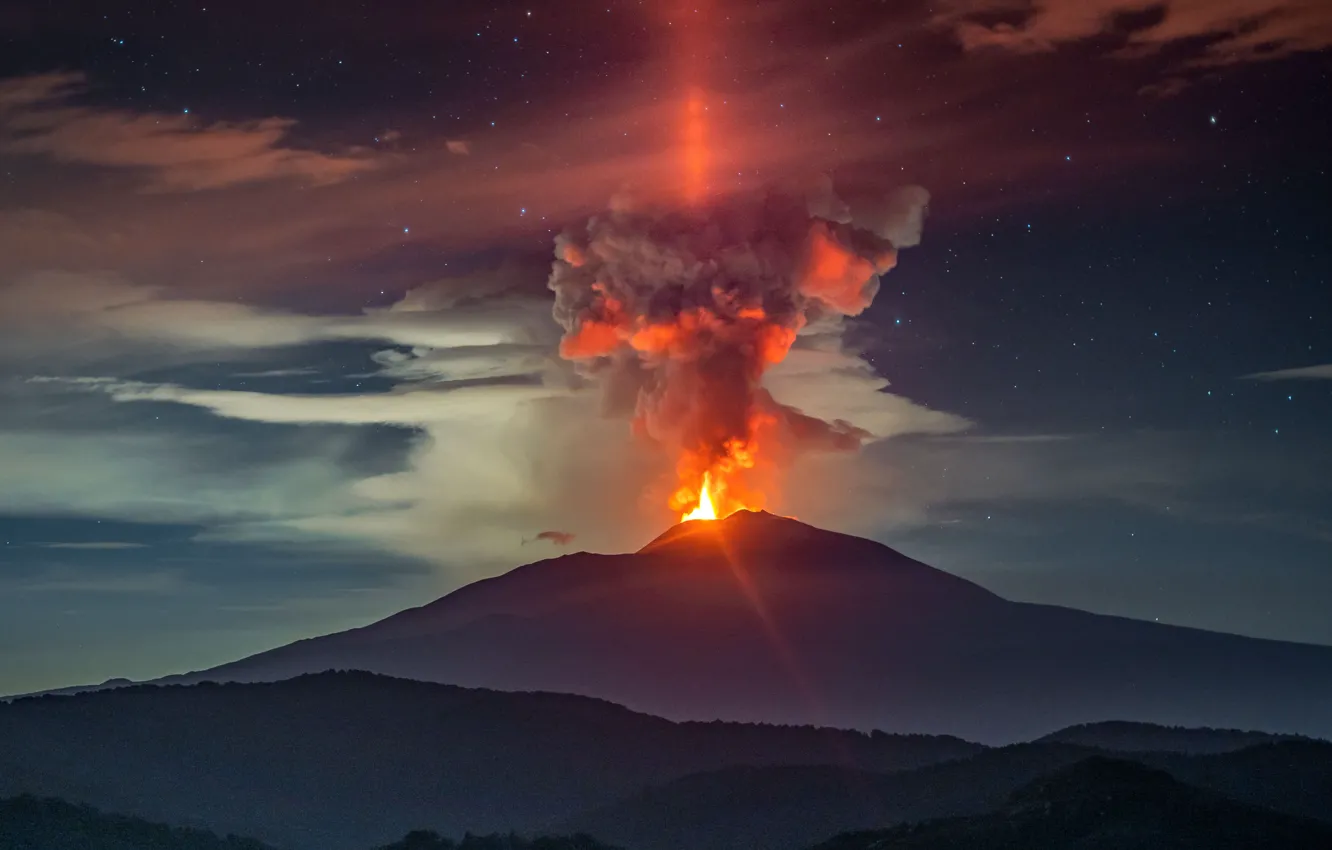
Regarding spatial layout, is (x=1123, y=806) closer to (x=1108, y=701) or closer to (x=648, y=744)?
(x=648, y=744)

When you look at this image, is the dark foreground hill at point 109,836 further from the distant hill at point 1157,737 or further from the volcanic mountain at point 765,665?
the volcanic mountain at point 765,665

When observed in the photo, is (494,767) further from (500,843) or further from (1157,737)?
(1157,737)

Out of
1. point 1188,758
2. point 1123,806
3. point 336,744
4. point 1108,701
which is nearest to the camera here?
point 1123,806

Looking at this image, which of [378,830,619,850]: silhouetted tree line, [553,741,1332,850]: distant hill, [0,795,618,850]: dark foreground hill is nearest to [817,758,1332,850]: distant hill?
[378,830,619,850]: silhouetted tree line

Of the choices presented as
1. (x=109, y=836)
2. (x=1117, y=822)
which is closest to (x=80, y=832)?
(x=109, y=836)

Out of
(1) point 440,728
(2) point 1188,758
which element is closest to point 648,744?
(1) point 440,728

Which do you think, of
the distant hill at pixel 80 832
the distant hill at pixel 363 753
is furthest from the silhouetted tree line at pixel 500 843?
the distant hill at pixel 363 753
